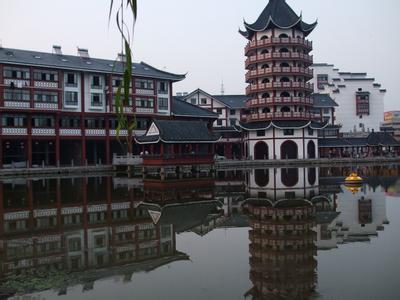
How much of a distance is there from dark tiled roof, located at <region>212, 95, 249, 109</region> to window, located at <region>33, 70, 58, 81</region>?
3743 cm

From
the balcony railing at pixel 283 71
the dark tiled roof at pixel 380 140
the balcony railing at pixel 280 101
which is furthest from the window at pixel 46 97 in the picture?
the dark tiled roof at pixel 380 140

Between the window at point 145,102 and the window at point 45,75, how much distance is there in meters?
11.2

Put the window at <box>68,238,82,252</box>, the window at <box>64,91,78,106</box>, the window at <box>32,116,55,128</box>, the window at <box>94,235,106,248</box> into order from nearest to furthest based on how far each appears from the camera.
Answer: the window at <box>68,238,82,252</box> → the window at <box>94,235,106,248</box> → the window at <box>32,116,55,128</box> → the window at <box>64,91,78,106</box>

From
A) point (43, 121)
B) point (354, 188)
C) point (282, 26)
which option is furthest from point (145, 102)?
point (354, 188)

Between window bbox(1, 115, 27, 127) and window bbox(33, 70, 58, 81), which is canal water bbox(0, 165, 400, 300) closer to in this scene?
window bbox(1, 115, 27, 127)

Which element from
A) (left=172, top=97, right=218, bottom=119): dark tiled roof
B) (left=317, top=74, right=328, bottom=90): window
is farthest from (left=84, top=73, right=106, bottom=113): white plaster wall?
(left=317, top=74, right=328, bottom=90): window

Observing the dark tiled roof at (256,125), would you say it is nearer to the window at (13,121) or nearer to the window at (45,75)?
the window at (45,75)

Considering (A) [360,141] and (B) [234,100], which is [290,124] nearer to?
(A) [360,141]

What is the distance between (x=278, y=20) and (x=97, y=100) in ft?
102

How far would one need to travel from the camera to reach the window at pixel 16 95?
50062 millimetres

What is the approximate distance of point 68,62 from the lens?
5588 cm

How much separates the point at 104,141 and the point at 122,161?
1042 centimetres

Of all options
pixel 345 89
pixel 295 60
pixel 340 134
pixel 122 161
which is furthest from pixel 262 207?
pixel 345 89

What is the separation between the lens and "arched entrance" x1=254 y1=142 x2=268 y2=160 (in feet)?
226
